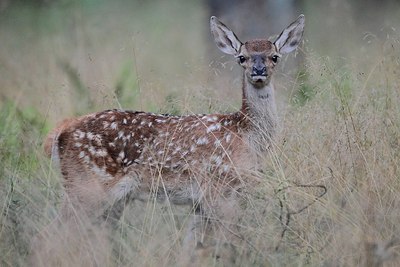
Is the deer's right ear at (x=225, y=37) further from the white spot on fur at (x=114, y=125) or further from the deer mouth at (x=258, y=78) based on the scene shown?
the white spot on fur at (x=114, y=125)

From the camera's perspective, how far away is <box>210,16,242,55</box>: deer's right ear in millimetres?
7715

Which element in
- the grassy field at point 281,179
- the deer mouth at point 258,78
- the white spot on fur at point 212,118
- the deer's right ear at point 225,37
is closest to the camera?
the grassy field at point 281,179

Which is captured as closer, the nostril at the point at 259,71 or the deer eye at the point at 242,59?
the nostril at the point at 259,71

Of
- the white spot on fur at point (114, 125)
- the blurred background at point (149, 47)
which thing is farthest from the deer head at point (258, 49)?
the white spot on fur at point (114, 125)

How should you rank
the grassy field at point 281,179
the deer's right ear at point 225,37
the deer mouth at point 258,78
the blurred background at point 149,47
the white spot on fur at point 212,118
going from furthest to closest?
the blurred background at point 149,47 < the deer's right ear at point 225,37 < the white spot on fur at point 212,118 < the deer mouth at point 258,78 < the grassy field at point 281,179

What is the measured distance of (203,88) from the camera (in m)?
8.24

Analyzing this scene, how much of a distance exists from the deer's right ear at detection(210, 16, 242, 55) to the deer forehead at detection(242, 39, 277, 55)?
0.15 m

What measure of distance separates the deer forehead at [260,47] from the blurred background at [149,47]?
272 millimetres

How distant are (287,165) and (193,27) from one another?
9.68 m

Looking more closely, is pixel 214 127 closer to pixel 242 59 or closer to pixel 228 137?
pixel 228 137

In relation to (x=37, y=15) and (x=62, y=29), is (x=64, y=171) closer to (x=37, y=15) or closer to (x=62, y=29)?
(x=62, y=29)

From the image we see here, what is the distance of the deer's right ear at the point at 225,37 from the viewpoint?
7.71m

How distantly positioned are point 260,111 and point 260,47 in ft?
1.37

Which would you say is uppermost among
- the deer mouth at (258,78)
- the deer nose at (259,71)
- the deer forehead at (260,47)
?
the deer forehead at (260,47)
